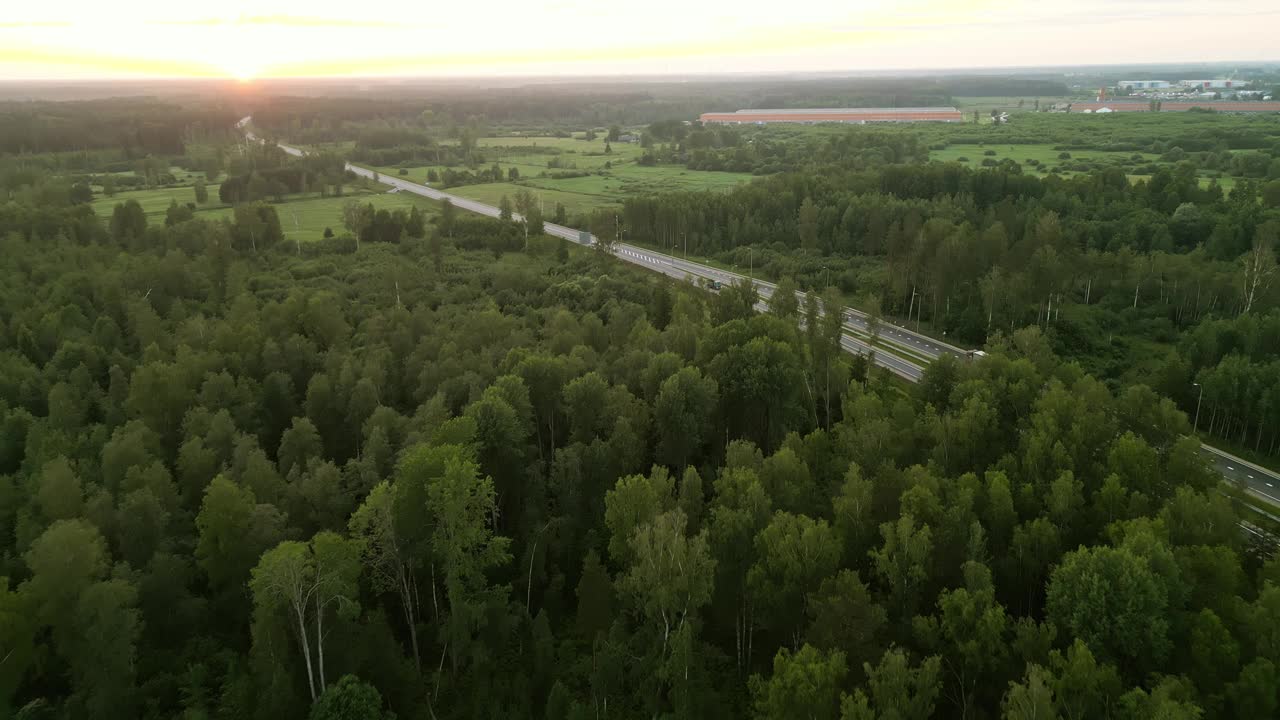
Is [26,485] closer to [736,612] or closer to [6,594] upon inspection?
[6,594]

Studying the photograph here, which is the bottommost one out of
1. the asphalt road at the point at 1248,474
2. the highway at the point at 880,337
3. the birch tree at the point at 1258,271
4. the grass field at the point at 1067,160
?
the asphalt road at the point at 1248,474

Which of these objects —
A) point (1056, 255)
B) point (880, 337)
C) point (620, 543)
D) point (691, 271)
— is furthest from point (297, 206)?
point (620, 543)

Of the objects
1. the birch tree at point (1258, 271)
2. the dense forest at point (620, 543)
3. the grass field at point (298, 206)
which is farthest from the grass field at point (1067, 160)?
the dense forest at point (620, 543)

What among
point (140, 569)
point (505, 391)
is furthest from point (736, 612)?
point (140, 569)

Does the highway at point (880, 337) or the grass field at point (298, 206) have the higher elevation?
the grass field at point (298, 206)

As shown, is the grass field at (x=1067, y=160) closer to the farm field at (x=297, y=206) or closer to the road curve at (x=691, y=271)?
the road curve at (x=691, y=271)

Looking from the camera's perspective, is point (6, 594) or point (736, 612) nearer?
point (6, 594)

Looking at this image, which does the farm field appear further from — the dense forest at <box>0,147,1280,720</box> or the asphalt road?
the asphalt road
